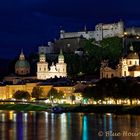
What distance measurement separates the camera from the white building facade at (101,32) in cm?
14625

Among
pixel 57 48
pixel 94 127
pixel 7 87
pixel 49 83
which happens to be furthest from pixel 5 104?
pixel 94 127

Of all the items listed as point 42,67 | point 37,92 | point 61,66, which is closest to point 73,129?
point 37,92

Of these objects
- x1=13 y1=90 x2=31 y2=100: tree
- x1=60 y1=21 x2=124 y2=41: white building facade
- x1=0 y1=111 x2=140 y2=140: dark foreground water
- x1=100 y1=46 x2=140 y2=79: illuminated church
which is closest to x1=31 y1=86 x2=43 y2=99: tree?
x1=13 y1=90 x2=31 y2=100: tree

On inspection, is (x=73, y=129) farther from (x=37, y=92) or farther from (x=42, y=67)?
(x=42, y=67)

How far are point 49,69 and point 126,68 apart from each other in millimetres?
24910

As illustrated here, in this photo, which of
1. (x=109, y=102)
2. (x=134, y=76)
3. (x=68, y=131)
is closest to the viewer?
(x=68, y=131)

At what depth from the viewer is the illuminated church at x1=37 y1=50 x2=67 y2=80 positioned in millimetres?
145500

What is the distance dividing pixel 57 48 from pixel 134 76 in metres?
33.1

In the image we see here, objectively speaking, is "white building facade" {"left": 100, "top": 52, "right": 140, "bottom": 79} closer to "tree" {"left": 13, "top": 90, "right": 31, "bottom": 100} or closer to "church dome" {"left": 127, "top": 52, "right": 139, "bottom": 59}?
"church dome" {"left": 127, "top": 52, "right": 139, "bottom": 59}

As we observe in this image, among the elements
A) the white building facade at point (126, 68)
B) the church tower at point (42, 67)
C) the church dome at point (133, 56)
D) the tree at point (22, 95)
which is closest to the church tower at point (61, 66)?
the church tower at point (42, 67)

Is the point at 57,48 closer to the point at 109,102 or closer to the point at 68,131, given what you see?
the point at 109,102

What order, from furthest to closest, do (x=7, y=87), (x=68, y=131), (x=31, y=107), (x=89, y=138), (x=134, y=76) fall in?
(x=7, y=87)
(x=134, y=76)
(x=31, y=107)
(x=68, y=131)
(x=89, y=138)

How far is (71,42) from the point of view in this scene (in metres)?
153

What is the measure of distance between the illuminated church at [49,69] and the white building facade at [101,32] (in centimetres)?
726
